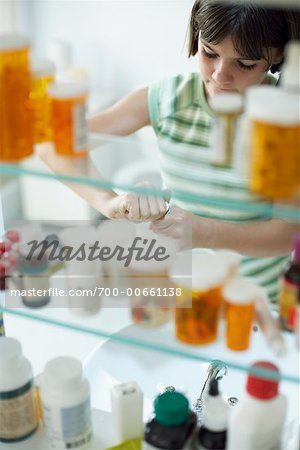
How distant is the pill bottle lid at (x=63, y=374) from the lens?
0.87 metres

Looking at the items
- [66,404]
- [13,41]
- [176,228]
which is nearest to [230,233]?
[176,228]

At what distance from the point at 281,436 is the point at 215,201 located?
13.5 inches

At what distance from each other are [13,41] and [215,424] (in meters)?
0.52

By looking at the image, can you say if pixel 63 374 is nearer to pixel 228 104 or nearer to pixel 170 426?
pixel 170 426

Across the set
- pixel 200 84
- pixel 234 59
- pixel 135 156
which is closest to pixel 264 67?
pixel 234 59

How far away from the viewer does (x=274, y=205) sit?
0.64m

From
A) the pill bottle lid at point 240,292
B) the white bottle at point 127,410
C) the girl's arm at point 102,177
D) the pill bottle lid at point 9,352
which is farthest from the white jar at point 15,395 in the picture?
the pill bottle lid at point 240,292

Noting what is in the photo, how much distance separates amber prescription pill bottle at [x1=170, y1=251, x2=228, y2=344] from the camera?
73cm

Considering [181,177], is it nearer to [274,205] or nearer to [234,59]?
[274,205]

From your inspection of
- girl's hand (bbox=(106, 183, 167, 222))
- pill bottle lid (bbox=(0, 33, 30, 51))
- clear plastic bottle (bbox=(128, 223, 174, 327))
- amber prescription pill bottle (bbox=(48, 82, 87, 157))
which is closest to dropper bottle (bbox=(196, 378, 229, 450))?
clear plastic bottle (bbox=(128, 223, 174, 327))

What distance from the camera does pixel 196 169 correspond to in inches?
29.4

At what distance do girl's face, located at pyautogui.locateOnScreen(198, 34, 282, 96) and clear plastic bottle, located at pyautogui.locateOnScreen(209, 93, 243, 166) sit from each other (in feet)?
1.17

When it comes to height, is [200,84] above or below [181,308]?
above

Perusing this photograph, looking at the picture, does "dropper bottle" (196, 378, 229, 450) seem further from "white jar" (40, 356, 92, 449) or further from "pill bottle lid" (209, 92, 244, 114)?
"pill bottle lid" (209, 92, 244, 114)
